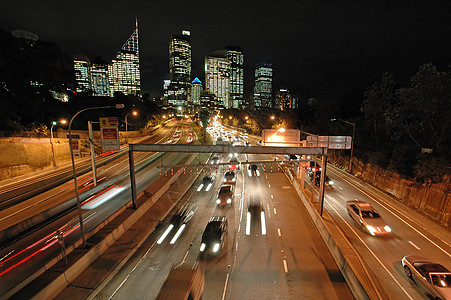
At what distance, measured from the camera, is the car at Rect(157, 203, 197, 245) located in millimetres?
16734

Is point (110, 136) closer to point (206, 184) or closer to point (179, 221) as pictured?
point (179, 221)

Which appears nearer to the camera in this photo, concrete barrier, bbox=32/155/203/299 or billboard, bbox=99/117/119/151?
concrete barrier, bbox=32/155/203/299

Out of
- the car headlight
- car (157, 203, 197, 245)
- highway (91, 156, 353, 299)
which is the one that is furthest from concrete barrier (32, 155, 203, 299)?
the car headlight

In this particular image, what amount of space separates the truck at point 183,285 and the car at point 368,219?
14.3 metres

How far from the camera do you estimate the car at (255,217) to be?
17717mm

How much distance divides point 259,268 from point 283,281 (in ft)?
5.22

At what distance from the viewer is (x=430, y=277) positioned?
34.6 feet

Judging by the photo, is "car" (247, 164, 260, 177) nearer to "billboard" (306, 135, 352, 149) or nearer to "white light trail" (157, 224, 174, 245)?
"billboard" (306, 135, 352, 149)

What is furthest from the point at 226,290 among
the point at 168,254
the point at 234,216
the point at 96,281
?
the point at 234,216

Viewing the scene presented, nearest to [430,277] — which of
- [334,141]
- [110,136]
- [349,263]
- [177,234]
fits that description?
[349,263]

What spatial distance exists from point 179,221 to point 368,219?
15969 mm

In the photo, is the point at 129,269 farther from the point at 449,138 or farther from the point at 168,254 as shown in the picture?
the point at 449,138

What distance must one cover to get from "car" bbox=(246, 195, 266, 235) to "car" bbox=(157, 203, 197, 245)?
5442mm

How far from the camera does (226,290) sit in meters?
11.2
